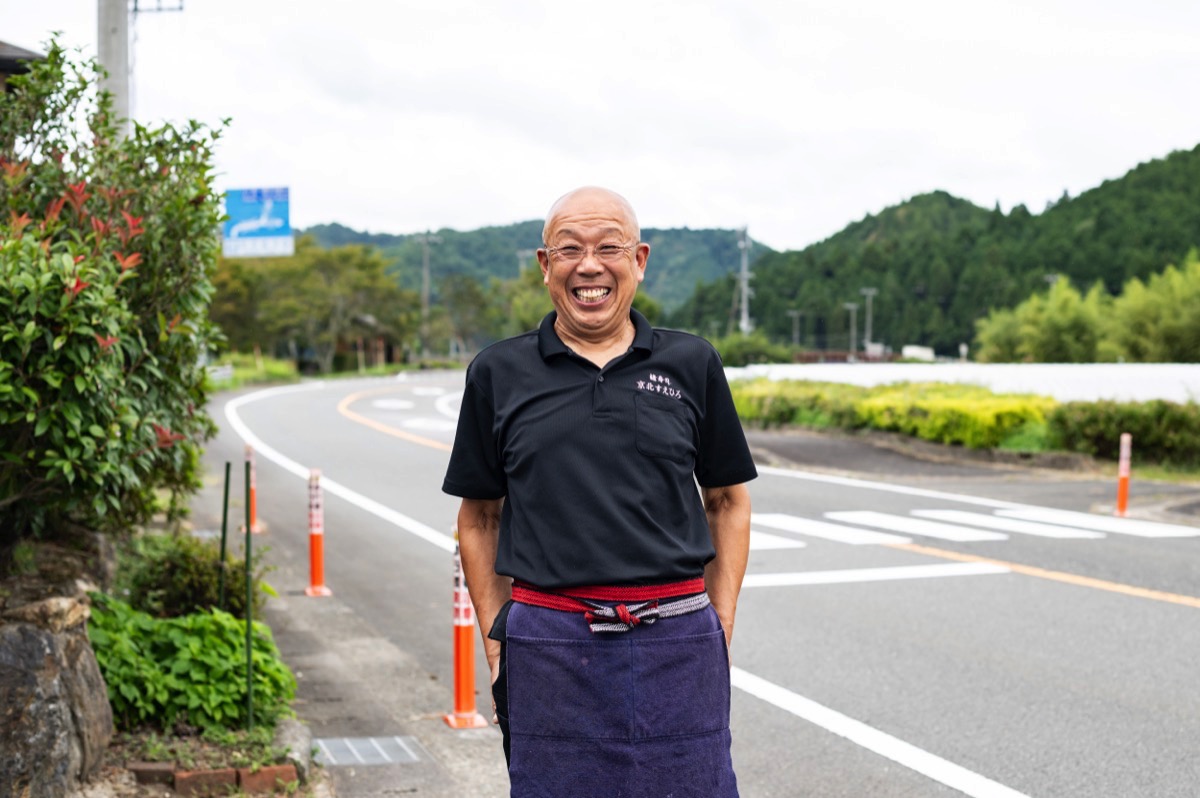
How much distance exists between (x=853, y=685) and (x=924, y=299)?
391 ft

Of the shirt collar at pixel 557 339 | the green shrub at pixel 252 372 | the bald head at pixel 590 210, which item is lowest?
the green shrub at pixel 252 372

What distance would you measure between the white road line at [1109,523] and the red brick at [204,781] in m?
9.70

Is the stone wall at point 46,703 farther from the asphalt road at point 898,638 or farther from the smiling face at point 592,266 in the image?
the smiling face at point 592,266

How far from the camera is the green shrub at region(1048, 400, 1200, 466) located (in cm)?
1741

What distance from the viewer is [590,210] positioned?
2963 mm

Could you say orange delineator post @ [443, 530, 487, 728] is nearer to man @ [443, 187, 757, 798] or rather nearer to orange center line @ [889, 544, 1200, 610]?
man @ [443, 187, 757, 798]

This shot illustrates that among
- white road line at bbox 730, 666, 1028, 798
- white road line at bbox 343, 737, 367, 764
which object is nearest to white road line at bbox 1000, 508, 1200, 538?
white road line at bbox 730, 666, 1028, 798

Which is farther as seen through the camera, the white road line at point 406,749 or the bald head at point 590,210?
the white road line at point 406,749

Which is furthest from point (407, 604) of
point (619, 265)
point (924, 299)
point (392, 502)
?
point (924, 299)

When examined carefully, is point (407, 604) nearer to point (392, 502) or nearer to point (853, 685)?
point (853, 685)

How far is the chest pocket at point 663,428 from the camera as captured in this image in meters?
2.81

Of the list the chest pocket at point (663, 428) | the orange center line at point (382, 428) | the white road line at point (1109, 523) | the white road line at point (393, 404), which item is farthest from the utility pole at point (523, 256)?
the chest pocket at point (663, 428)

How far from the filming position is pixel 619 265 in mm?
2945

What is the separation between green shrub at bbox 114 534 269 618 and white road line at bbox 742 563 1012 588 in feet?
13.7
